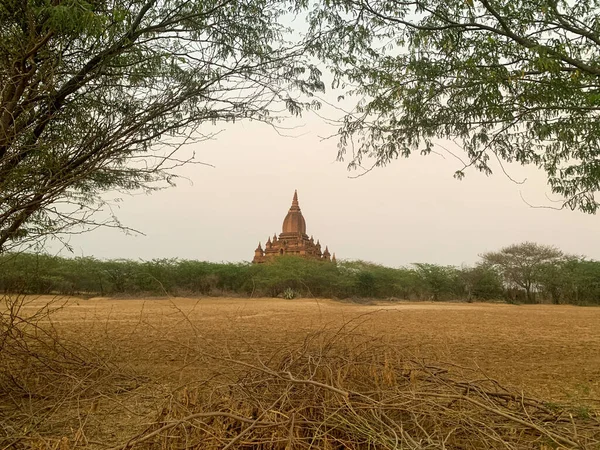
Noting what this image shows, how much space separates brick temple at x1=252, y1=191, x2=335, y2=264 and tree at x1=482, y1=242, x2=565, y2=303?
15.4 metres

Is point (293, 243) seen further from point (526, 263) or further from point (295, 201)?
point (526, 263)

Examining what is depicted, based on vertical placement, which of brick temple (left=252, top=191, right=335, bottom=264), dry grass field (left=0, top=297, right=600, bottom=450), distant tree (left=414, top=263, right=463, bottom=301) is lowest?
dry grass field (left=0, top=297, right=600, bottom=450)

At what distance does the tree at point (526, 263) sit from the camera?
3684 centimetres

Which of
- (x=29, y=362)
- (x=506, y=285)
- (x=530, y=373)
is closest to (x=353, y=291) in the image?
(x=506, y=285)

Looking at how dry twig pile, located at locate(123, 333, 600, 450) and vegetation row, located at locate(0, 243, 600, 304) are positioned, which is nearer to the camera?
dry twig pile, located at locate(123, 333, 600, 450)

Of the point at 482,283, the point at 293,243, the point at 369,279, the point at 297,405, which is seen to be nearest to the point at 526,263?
the point at 482,283

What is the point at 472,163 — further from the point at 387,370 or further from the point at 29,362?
the point at 29,362

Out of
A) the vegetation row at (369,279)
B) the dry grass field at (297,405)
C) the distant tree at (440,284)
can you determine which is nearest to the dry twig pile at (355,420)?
the dry grass field at (297,405)

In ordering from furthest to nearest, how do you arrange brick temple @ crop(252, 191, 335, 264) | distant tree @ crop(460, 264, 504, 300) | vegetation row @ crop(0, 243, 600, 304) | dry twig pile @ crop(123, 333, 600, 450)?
brick temple @ crop(252, 191, 335, 264), distant tree @ crop(460, 264, 504, 300), vegetation row @ crop(0, 243, 600, 304), dry twig pile @ crop(123, 333, 600, 450)

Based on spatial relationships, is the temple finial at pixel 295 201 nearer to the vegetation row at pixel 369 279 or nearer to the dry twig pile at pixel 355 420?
the vegetation row at pixel 369 279

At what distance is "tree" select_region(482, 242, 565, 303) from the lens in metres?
36.8

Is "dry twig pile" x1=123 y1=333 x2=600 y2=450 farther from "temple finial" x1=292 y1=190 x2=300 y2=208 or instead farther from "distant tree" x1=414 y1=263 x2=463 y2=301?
"temple finial" x1=292 y1=190 x2=300 y2=208

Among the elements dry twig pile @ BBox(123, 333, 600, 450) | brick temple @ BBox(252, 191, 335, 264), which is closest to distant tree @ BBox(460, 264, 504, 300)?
brick temple @ BBox(252, 191, 335, 264)

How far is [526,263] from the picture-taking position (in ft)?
124
